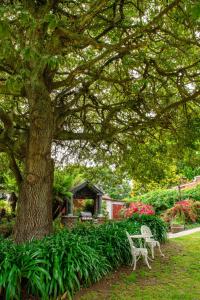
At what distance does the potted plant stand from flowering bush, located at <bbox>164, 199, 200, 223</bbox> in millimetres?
55

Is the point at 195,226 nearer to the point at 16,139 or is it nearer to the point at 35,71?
the point at 16,139

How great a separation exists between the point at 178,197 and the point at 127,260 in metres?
13.9

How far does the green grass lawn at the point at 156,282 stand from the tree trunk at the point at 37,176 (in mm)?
2002

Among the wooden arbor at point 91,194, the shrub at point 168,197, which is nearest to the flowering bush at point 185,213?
the shrub at point 168,197

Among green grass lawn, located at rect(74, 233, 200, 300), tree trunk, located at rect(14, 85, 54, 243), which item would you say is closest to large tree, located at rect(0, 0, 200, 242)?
tree trunk, located at rect(14, 85, 54, 243)

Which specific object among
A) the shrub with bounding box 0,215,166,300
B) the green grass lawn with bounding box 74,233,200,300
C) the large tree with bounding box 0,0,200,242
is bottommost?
the green grass lawn with bounding box 74,233,200,300

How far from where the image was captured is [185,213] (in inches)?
717

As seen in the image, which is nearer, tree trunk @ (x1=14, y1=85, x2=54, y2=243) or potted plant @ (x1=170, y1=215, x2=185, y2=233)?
tree trunk @ (x1=14, y1=85, x2=54, y2=243)

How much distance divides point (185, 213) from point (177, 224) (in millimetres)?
1430

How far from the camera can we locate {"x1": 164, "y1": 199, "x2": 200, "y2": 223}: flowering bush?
18.0 meters

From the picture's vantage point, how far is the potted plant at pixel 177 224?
15.8 meters

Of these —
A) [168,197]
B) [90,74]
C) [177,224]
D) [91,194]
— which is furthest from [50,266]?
[168,197]

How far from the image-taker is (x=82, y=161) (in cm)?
1150

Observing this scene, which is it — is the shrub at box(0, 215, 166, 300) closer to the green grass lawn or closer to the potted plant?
the green grass lawn
